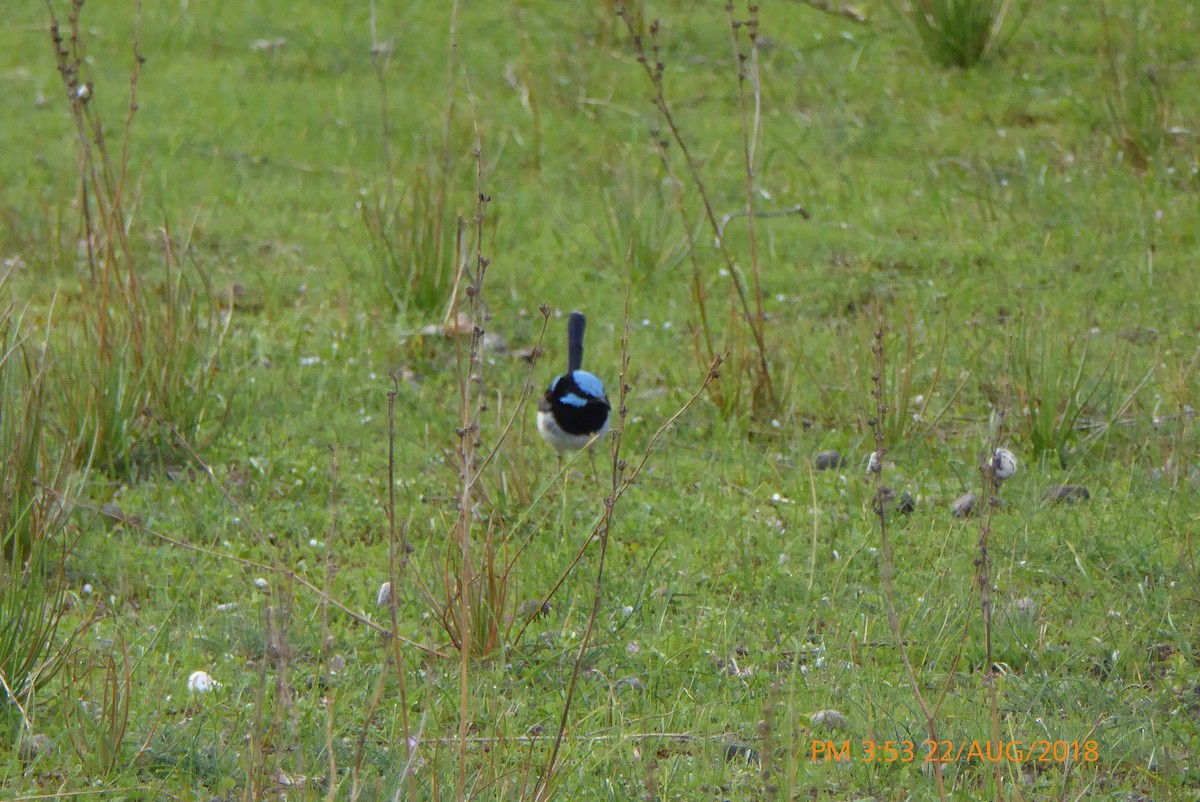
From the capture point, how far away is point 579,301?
6305mm

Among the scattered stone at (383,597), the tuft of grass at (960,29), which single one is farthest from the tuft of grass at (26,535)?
the tuft of grass at (960,29)

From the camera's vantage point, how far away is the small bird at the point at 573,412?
16.1 feet

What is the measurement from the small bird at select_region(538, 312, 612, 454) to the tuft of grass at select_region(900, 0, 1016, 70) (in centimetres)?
421

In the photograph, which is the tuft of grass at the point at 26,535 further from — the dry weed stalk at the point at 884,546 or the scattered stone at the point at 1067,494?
Answer: the scattered stone at the point at 1067,494

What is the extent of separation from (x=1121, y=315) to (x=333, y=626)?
3651mm

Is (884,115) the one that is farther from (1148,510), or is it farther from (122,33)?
(122,33)

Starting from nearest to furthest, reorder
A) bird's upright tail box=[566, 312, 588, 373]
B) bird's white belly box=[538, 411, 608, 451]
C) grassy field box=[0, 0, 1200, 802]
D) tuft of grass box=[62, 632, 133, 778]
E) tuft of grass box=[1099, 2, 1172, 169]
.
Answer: tuft of grass box=[62, 632, 133, 778] < grassy field box=[0, 0, 1200, 802] < bird's white belly box=[538, 411, 608, 451] < bird's upright tail box=[566, 312, 588, 373] < tuft of grass box=[1099, 2, 1172, 169]

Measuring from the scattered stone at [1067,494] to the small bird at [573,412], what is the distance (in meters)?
1.48

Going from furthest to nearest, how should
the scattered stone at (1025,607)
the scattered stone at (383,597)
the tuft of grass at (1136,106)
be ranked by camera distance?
the tuft of grass at (1136,106), the scattered stone at (383,597), the scattered stone at (1025,607)

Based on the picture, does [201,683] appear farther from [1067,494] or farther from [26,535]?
[1067,494]

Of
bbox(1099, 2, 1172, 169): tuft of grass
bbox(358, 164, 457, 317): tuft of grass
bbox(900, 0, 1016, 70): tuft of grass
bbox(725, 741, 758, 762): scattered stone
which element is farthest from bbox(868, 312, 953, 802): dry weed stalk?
bbox(900, 0, 1016, 70): tuft of grass

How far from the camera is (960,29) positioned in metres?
8.12

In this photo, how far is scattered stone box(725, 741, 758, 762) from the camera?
3064 millimetres

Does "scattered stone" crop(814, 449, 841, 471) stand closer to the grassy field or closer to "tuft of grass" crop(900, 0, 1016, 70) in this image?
the grassy field
